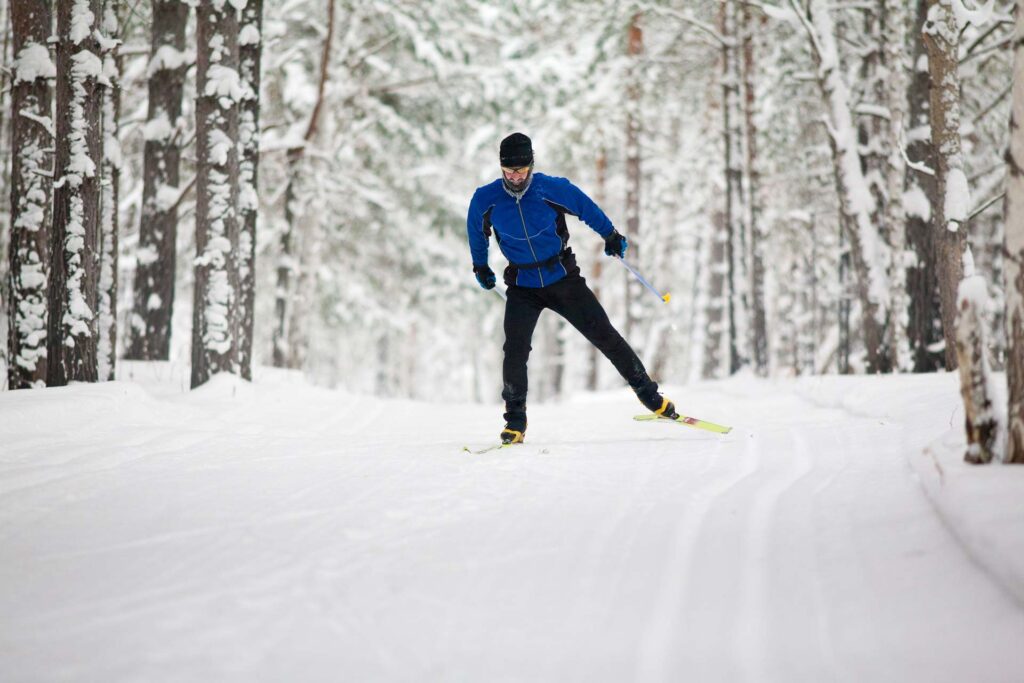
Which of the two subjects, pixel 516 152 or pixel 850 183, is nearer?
pixel 516 152

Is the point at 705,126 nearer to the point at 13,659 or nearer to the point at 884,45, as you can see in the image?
the point at 884,45

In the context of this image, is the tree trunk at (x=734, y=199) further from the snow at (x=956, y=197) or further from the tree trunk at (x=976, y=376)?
the tree trunk at (x=976, y=376)

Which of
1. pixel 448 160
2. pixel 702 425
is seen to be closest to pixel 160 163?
pixel 702 425

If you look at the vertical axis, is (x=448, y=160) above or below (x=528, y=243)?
above

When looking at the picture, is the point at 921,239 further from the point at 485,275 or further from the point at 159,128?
the point at 159,128

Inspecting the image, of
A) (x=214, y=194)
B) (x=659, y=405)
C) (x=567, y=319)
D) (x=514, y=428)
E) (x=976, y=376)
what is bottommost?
(x=514, y=428)

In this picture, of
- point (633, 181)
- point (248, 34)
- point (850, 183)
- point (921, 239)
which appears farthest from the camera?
point (633, 181)

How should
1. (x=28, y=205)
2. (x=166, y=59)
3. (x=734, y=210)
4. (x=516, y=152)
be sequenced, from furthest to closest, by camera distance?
(x=734, y=210) → (x=166, y=59) → (x=28, y=205) → (x=516, y=152)

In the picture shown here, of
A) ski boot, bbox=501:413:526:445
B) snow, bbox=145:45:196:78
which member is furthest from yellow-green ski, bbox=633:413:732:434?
snow, bbox=145:45:196:78

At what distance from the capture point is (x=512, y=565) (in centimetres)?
260

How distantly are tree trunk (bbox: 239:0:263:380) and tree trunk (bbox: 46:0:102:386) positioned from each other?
2.74 meters

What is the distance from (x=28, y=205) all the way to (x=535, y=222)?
4306 mm

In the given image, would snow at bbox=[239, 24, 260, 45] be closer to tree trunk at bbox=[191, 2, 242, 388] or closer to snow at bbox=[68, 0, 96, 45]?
tree trunk at bbox=[191, 2, 242, 388]

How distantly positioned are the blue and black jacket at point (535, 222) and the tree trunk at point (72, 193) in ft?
10.7
